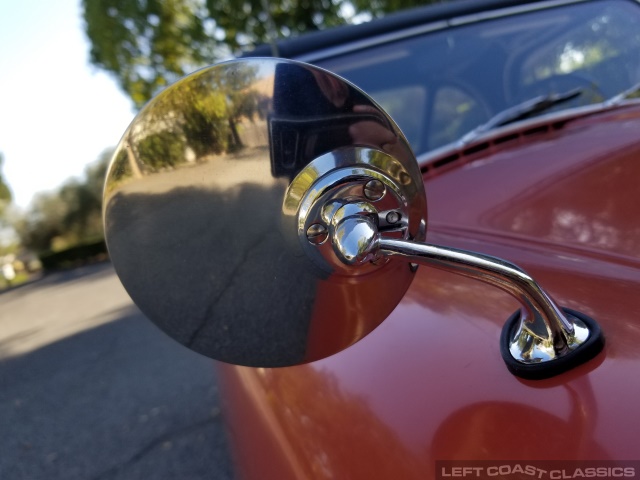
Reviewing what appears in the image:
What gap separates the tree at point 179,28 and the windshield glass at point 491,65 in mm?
9083

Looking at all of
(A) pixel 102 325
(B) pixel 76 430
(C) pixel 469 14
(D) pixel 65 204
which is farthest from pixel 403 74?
(D) pixel 65 204

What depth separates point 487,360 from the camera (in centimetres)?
81

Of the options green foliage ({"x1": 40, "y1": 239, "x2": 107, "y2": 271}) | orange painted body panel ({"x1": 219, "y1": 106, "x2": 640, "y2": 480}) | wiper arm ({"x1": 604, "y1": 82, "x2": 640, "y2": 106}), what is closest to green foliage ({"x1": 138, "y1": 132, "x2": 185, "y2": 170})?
orange painted body panel ({"x1": 219, "y1": 106, "x2": 640, "y2": 480})

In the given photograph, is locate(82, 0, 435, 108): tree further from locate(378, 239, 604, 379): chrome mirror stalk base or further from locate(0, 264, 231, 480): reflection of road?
locate(378, 239, 604, 379): chrome mirror stalk base

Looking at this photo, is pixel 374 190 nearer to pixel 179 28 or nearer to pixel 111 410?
pixel 111 410

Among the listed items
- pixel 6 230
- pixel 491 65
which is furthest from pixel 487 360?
pixel 6 230

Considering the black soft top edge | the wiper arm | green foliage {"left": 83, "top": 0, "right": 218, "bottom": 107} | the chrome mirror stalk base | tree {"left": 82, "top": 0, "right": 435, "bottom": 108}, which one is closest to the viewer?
the chrome mirror stalk base

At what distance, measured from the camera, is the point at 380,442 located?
81 centimetres

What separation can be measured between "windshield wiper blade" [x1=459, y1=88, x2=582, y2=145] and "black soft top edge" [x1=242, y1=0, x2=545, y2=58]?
1.68ft

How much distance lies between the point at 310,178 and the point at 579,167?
83cm

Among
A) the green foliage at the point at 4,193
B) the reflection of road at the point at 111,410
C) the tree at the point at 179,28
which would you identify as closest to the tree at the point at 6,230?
Result: the green foliage at the point at 4,193

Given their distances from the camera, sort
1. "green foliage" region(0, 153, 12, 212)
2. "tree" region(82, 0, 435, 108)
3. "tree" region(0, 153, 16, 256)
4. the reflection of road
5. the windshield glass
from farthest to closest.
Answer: "tree" region(0, 153, 16, 256), "green foliage" region(0, 153, 12, 212), "tree" region(82, 0, 435, 108), the reflection of road, the windshield glass

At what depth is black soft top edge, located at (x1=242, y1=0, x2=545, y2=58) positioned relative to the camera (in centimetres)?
191

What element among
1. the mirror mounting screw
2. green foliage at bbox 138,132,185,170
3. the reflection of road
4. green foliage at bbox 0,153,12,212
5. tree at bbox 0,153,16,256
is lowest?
tree at bbox 0,153,16,256
